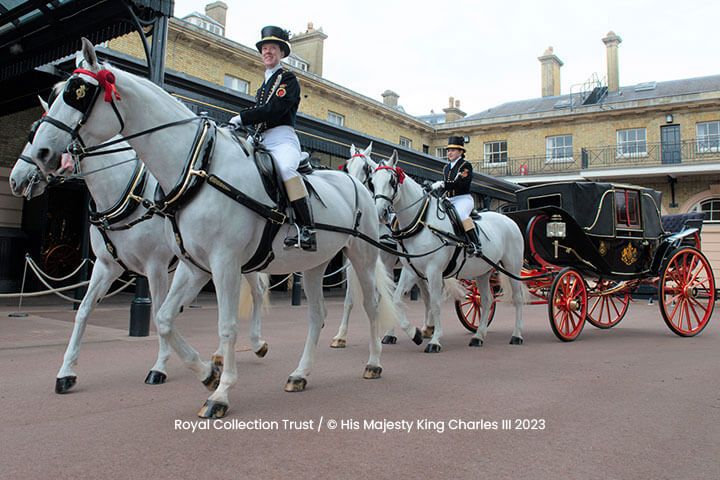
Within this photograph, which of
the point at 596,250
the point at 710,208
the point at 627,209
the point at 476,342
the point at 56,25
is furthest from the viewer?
the point at 710,208

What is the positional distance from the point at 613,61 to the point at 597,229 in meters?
29.2

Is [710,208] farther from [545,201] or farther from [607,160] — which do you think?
[545,201]

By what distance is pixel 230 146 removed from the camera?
161 inches

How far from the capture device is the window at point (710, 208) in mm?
26016

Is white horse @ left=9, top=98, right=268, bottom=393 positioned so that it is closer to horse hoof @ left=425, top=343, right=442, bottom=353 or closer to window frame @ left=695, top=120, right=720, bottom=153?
horse hoof @ left=425, top=343, right=442, bottom=353

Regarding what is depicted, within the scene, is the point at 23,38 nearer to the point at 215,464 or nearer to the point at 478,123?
the point at 215,464

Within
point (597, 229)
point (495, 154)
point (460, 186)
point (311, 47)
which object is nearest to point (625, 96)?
point (495, 154)

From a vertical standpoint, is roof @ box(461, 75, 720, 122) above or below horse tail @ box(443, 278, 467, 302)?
above

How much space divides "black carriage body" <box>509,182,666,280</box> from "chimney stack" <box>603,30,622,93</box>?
27159mm

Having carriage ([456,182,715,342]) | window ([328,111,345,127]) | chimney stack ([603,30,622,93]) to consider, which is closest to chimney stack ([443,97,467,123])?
chimney stack ([603,30,622,93])

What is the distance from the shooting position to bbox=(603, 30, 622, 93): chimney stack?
108 ft

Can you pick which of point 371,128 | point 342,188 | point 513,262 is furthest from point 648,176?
point 342,188

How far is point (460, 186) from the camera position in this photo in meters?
8.06

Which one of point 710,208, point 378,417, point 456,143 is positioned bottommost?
point 378,417
